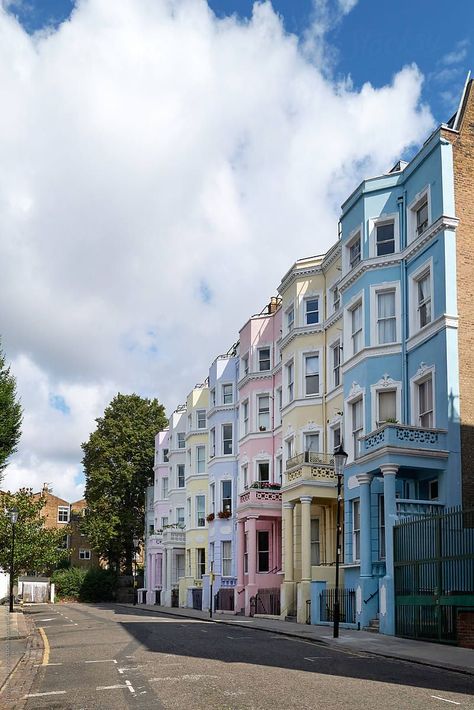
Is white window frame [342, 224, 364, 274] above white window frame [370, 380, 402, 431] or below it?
above

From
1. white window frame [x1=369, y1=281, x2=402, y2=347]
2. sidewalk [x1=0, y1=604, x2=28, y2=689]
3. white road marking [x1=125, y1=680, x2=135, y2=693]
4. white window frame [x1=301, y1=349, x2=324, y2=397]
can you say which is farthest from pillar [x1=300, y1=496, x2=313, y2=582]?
white road marking [x1=125, y1=680, x2=135, y2=693]

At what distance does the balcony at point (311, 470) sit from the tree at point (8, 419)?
1451cm

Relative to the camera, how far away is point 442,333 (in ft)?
86.9

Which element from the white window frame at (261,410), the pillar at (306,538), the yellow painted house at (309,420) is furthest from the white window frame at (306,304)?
the pillar at (306,538)

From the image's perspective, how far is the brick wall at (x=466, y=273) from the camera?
26016mm

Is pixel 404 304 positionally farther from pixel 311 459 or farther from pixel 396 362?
pixel 311 459

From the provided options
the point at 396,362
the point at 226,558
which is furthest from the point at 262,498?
the point at 396,362

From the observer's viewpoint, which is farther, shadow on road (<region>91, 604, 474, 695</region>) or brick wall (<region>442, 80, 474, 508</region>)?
brick wall (<region>442, 80, 474, 508</region>)

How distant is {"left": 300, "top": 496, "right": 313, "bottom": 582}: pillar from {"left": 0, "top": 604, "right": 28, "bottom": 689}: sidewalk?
403 inches

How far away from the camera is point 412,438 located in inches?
1005

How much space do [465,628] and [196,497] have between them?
3497cm

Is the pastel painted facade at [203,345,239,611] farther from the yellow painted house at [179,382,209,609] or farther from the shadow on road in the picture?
the shadow on road

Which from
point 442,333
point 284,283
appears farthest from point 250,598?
point 442,333

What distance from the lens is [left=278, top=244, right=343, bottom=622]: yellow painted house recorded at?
33.2 metres
